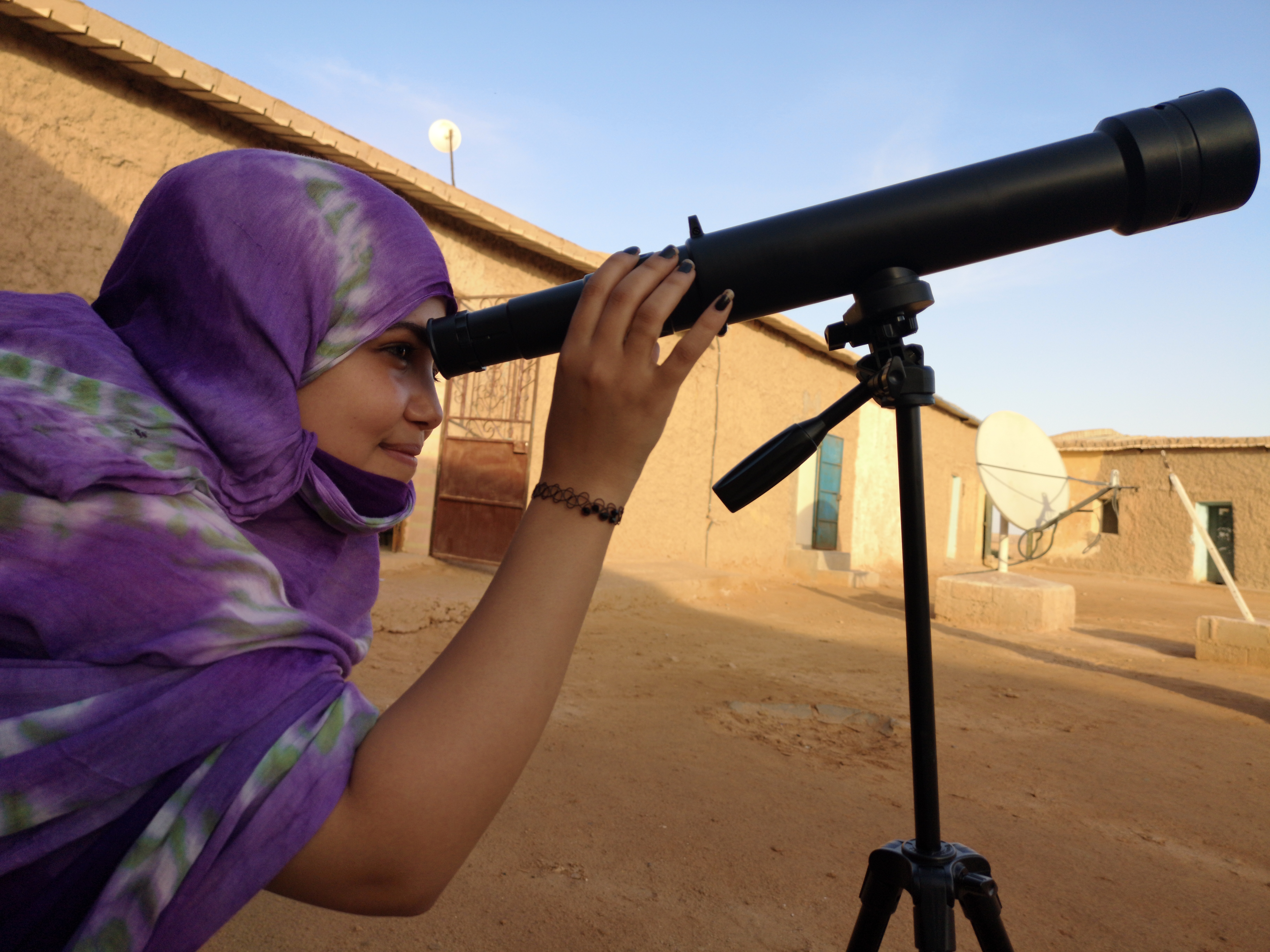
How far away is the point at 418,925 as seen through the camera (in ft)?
6.00

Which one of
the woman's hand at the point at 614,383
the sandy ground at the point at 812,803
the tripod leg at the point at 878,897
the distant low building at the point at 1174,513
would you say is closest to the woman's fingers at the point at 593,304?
the woman's hand at the point at 614,383

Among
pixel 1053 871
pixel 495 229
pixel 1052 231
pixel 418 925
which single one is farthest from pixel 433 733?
pixel 495 229

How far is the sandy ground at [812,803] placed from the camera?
1912 millimetres

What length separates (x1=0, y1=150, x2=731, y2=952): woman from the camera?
0.59 metres

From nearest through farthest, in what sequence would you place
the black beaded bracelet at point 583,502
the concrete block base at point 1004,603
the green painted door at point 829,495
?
the black beaded bracelet at point 583,502 → the concrete block base at point 1004,603 → the green painted door at point 829,495

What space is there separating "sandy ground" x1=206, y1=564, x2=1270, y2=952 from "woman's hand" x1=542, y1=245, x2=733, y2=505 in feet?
4.84

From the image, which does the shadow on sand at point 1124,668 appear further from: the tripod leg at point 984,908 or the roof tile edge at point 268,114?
the tripod leg at point 984,908

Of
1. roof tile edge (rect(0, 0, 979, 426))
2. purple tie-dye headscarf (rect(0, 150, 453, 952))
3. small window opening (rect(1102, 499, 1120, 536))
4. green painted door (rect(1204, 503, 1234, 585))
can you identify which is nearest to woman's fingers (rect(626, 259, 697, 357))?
purple tie-dye headscarf (rect(0, 150, 453, 952))

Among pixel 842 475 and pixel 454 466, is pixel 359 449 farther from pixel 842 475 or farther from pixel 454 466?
pixel 842 475

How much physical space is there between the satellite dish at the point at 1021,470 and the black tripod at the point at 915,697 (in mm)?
7520

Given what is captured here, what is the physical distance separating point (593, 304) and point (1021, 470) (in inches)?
343

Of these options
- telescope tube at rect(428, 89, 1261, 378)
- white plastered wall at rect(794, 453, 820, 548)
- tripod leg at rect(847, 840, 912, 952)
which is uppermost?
white plastered wall at rect(794, 453, 820, 548)

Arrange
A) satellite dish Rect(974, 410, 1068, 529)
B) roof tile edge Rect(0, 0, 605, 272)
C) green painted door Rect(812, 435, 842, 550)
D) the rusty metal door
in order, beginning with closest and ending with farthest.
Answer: roof tile edge Rect(0, 0, 605, 272) → the rusty metal door → satellite dish Rect(974, 410, 1068, 529) → green painted door Rect(812, 435, 842, 550)

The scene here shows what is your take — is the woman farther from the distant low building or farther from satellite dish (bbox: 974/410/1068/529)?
the distant low building
